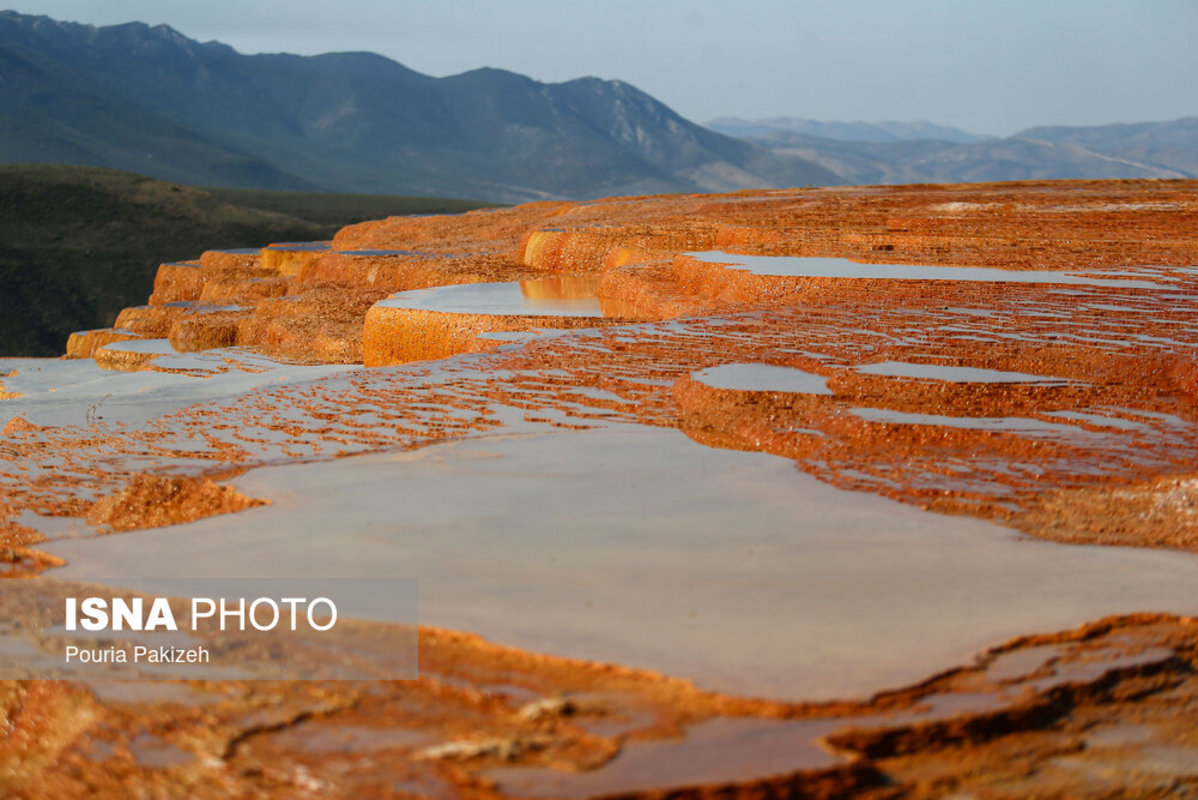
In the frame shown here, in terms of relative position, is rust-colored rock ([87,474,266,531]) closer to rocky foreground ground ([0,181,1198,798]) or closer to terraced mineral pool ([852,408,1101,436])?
rocky foreground ground ([0,181,1198,798])

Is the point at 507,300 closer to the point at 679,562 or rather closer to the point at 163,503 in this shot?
the point at 163,503

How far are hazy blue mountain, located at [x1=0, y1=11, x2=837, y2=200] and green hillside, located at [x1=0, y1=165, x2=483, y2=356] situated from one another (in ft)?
128

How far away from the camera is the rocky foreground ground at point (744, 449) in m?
1.74

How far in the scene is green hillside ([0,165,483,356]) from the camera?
112 ft

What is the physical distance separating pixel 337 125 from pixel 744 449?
125558 millimetres

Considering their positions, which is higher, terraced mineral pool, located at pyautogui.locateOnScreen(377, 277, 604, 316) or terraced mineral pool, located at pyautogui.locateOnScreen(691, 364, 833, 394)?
terraced mineral pool, located at pyautogui.locateOnScreen(377, 277, 604, 316)

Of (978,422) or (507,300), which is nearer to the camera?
(978,422)

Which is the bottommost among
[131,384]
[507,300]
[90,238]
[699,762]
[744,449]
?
[131,384]

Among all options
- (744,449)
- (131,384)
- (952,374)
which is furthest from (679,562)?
(131,384)

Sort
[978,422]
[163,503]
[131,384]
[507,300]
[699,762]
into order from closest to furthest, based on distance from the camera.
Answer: [699,762] < [163,503] < [978,422] < [507,300] < [131,384]

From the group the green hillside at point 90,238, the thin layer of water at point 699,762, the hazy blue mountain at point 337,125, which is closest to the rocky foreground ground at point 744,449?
the thin layer of water at point 699,762

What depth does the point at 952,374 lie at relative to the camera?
4.11 metres

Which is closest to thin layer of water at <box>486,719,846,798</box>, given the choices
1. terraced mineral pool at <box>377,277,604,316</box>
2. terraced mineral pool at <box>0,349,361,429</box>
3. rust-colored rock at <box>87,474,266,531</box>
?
rust-colored rock at <box>87,474,266,531</box>

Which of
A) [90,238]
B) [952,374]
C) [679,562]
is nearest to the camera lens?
[679,562]
